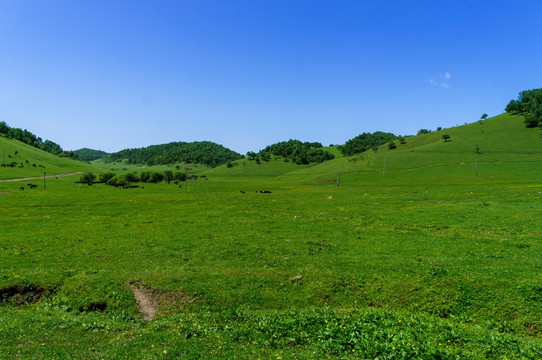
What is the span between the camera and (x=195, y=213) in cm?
5312

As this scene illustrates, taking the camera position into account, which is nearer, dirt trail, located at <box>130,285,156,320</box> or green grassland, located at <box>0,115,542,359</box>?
green grassland, located at <box>0,115,542,359</box>

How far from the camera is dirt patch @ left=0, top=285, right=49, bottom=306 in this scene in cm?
1811

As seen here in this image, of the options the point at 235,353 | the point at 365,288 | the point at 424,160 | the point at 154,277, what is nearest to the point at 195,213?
the point at 154,277

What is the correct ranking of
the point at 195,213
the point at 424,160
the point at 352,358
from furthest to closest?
the point at 424,160
the point at 195,213
the point at 352,358

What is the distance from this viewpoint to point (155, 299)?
18.1 m

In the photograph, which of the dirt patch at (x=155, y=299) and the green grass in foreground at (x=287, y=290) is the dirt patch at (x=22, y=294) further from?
the dirt patch at (x=155, y=299)

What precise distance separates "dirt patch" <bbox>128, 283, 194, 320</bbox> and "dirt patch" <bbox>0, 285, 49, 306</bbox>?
5417 mm

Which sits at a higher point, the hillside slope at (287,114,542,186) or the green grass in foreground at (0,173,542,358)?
the hillside slope at (287,114,542,186)

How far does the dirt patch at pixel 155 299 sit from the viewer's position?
1714 centimetres

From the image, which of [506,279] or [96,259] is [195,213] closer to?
[96,259]

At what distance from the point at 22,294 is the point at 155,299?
8392mm

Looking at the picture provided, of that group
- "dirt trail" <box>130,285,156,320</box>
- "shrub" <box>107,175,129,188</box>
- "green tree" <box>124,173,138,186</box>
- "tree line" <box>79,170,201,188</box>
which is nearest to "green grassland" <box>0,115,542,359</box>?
"dirt trail" <box>130,285,156,320</box>

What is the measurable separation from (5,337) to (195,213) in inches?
1618

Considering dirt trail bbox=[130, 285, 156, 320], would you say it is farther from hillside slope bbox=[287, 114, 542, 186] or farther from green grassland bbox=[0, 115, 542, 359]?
hillside slope bbox=[287, 114, 542, 186]
